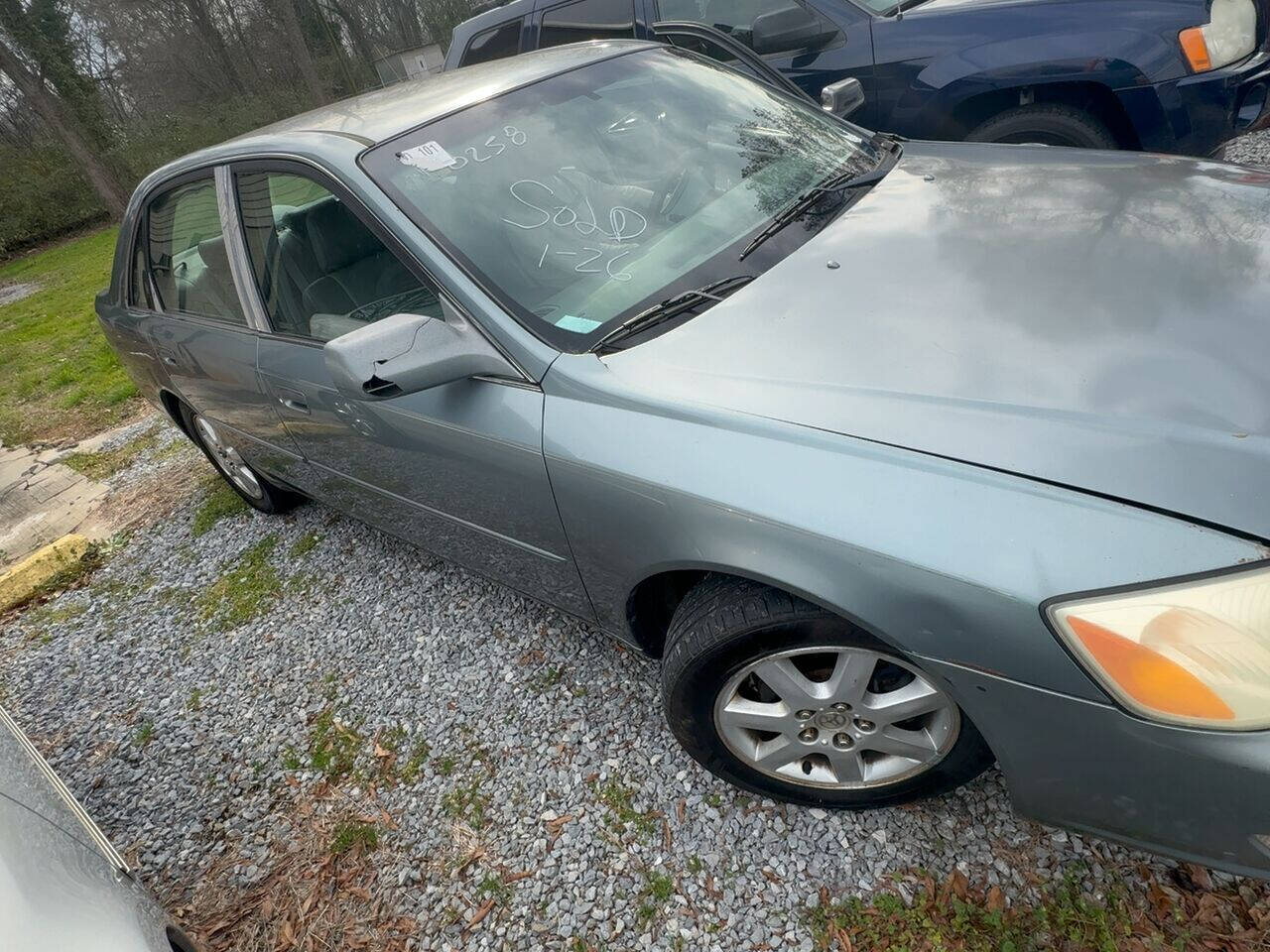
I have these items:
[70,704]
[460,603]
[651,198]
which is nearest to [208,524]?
[70,704]

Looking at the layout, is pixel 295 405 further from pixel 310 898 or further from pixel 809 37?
pixel 809 37

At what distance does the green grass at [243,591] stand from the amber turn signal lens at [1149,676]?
3.07m

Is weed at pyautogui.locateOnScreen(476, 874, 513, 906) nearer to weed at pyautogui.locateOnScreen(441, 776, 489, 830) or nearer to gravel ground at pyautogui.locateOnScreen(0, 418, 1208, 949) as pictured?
gravel ground at pyautogui.locateOnScreen(0, 418, 1208, 949)

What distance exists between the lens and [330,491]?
2766 millimetres

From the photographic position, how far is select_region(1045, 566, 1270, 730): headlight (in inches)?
41.4

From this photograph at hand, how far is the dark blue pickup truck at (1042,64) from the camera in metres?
3.10

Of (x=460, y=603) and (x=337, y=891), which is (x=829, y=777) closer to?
(x=337, y=891)

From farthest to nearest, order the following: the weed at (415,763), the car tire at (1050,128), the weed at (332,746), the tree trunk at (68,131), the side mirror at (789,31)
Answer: the tree trunk at (68,131), the side mirror at (789,31), the car tire at (1050,128), the weed at (332,746), the weed at (415,763)

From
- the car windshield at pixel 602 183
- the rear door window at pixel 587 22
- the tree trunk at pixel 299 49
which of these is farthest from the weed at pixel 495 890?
the tree trunk at pixel 299 49

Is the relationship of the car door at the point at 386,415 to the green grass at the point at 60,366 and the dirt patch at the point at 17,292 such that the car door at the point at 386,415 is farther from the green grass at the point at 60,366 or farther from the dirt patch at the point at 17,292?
the dirt patch at the point at 17,292

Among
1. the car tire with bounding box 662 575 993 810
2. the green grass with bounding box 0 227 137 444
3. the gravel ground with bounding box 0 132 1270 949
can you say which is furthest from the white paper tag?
the green grass with bounding box 0 227 137 444

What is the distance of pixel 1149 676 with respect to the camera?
1105 mm

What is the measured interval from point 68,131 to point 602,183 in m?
17.0

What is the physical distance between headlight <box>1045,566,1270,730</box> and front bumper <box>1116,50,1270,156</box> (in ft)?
10.1
